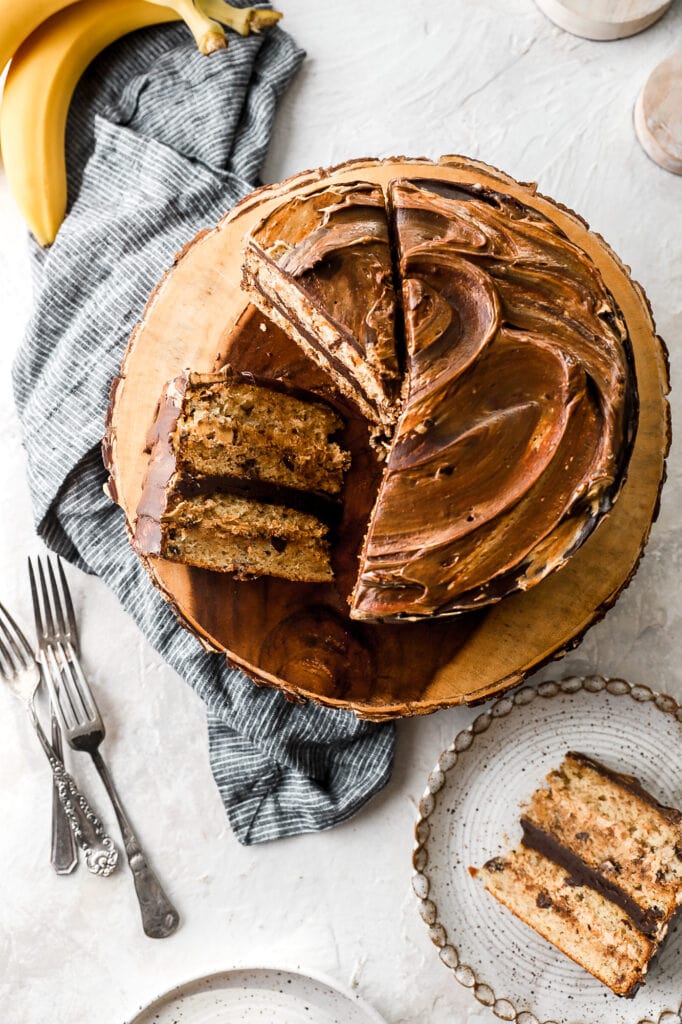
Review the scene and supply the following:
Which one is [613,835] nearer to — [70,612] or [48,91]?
[70,612]

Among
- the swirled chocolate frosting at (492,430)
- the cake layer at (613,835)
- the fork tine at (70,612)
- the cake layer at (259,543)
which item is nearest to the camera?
the swirled chocolate frosting at (492,430)

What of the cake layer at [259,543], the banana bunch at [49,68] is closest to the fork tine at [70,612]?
the cake layer at [259,543]

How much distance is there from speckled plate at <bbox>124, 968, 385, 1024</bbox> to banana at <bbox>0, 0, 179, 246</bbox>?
128 inches

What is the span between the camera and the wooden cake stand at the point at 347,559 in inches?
137

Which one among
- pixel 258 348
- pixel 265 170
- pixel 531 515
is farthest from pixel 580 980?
pixel 265 170

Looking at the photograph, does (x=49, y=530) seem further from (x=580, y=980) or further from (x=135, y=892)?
(x=580, y=980)

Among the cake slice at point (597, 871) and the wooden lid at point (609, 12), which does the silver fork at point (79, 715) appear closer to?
the cake slice at point (597, 871)

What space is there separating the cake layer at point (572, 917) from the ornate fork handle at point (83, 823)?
158 cm

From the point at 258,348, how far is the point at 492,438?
110cm

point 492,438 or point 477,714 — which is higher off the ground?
point 492,438

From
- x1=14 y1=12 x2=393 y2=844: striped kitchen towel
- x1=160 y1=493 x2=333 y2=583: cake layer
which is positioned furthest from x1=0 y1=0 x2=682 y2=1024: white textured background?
x1=160 y1=493 x2=333 y2=583: cake layer

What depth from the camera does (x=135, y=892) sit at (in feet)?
13.8

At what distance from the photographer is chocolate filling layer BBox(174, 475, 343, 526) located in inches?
138

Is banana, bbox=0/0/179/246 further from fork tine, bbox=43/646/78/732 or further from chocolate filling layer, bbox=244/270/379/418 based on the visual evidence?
fork tine, bbox=43/646/78/732
